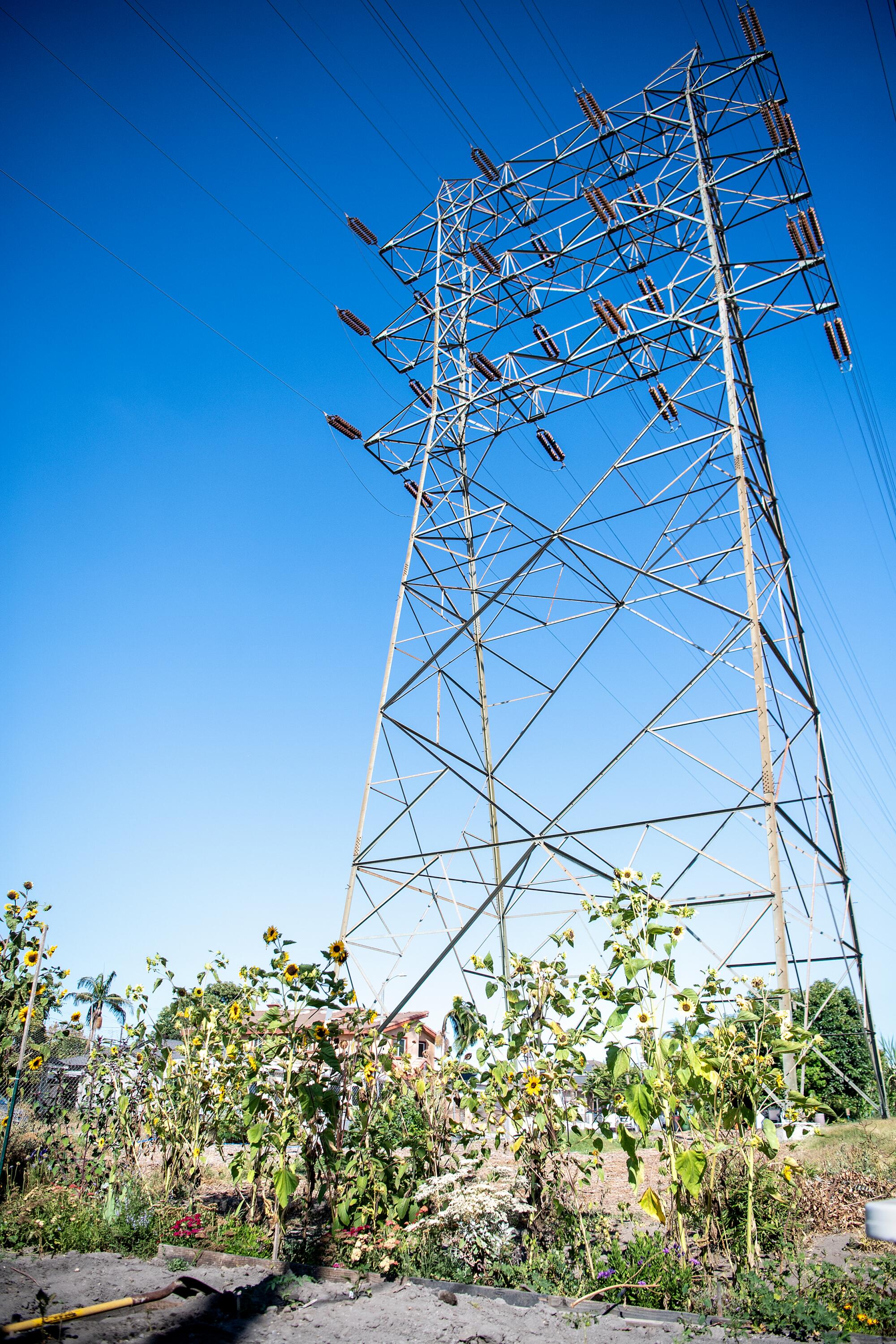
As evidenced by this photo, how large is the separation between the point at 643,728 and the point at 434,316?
835 cm

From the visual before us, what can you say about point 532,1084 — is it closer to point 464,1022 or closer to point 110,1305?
point 464,1022

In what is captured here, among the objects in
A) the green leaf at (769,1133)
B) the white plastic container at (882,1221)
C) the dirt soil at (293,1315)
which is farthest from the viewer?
the green leaf at (769,1133)

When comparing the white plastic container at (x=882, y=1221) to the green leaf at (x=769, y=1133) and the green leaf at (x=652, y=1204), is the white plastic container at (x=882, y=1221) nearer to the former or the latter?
the green leaf at (x=652, y=1204)

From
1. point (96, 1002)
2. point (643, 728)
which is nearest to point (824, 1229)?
Answer: point (643, 728)

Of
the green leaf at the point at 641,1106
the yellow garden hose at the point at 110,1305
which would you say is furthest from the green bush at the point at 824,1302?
the yellow garden hose at the point at 110,1305

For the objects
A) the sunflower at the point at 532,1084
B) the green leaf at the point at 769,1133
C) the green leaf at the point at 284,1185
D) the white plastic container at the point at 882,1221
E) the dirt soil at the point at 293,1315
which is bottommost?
the dirt soil at the point at 293,1315

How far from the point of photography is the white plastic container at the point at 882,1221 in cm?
194

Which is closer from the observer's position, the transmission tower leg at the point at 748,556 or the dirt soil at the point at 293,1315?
the dirt soil at the point at 293,1315

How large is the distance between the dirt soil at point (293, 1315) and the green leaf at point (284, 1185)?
0.40 m

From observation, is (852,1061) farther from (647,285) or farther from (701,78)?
(701,78)

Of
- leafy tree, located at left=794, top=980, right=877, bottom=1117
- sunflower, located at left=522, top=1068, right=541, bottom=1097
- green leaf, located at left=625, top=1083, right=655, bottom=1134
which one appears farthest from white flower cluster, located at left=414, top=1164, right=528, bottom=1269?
leafy tree, located at left=794, top=980, right=877, bottom=1117

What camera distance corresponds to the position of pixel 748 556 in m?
8.01

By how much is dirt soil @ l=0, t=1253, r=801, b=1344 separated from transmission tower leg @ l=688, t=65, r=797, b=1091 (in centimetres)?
232

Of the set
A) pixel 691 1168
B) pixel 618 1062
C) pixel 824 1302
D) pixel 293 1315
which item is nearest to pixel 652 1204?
pixel 691 1168
